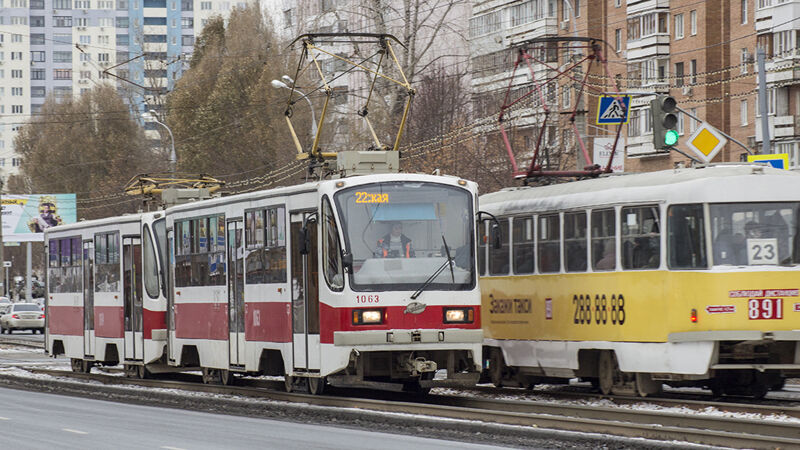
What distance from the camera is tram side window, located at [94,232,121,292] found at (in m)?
30.5

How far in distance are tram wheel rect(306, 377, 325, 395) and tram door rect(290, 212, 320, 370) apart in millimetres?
324

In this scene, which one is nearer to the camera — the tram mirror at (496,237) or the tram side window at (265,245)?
the tram mirror at (496,237)

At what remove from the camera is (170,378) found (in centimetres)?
3048

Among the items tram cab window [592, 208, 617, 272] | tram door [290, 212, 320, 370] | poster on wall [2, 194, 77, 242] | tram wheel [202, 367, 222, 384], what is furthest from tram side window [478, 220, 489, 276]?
poster on wall [2, 194, 77, 242]

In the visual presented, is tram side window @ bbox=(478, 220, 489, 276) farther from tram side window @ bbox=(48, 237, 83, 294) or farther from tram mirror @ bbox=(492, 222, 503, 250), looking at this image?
tram side window @ bbox=(48, 237, 83, 294)

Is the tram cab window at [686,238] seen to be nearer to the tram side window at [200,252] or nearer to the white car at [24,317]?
the tram side window at [200,252]

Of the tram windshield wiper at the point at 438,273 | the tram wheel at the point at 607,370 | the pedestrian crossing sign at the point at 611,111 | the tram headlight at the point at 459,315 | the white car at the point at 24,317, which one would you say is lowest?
the white car at the point at 24,317

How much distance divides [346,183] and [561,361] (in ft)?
13.1

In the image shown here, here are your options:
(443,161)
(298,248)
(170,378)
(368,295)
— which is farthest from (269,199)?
(443,161)

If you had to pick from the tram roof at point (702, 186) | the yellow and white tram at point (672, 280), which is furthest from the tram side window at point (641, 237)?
the tram roof at point (702, 186)

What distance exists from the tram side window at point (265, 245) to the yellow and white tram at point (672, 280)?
294cm

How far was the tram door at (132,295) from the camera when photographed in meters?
29.2

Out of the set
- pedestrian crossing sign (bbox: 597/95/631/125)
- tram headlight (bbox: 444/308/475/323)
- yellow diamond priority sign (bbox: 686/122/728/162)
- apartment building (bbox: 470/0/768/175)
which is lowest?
tram headlight (bbox: 444/308/475/323)

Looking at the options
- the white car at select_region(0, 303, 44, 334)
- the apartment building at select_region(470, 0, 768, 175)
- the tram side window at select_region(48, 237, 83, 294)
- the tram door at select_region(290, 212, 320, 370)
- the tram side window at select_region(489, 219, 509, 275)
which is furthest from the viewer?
the white car at select_region(0, 303, 44, 334)
